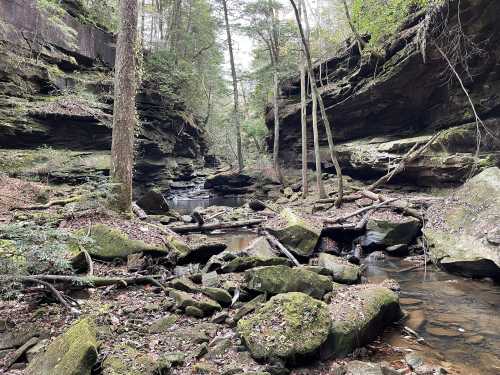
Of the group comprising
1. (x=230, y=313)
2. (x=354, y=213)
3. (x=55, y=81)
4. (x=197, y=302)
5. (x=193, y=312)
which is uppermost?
(x=55, y=81)

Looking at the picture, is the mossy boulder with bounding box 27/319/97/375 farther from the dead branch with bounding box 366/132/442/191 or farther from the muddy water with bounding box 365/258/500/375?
the dead branch with bounding box 366/132/442/191

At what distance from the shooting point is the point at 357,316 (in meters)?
4.79

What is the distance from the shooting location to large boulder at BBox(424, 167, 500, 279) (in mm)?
7398

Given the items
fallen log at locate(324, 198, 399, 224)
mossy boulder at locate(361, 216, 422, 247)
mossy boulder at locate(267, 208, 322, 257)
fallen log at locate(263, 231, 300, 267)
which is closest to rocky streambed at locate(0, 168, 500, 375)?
fallen log at locate(263, 231, 300, 267)

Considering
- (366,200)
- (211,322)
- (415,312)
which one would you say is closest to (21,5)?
(211,322)

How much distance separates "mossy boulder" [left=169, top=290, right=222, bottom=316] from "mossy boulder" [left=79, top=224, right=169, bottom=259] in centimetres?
179

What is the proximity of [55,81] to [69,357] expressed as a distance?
16287 mm

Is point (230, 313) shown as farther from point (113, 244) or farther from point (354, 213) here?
point (354, 213)

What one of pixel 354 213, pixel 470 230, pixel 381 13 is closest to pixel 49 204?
pixel 354 213

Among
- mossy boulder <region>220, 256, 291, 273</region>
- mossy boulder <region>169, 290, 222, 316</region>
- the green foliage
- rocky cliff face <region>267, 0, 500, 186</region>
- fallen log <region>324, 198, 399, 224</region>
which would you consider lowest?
mossy boulder <region>169, 290, 222, 316</region>

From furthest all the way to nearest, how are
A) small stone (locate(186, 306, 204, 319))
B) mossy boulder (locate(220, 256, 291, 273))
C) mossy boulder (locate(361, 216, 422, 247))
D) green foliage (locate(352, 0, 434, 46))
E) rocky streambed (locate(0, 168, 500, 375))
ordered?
green foliage (locate(352, 0, 434, 46)) → mossy boulder (locate(361, 216, 422, 247)) → mossy boulder (locate(220, 256, 291, 273)) → small stone (locate(186, 306, 204, 319)) → rocky streambed (locate(0, 168, 500, 375))

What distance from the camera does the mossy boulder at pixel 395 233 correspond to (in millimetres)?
10594

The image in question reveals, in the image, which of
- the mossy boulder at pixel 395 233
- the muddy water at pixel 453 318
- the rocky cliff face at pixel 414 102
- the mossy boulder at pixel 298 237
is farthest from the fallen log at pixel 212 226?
the rocky cliff face at pixel 414 102

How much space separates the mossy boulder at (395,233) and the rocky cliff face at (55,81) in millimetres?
12844
